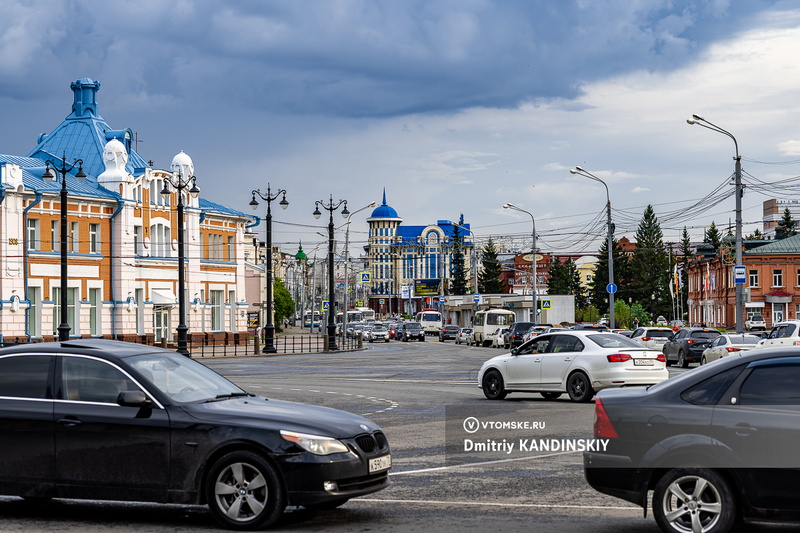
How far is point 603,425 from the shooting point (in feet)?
28.3

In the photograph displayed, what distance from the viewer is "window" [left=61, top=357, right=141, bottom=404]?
930 cm

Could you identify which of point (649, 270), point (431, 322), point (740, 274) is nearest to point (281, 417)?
point (740, 274)

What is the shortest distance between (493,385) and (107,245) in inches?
1853

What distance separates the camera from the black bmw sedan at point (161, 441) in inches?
345

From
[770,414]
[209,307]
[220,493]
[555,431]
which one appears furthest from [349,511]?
[209,307]

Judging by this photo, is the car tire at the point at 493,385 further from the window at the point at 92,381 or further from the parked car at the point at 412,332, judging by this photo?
the parked car at the point at 412,332

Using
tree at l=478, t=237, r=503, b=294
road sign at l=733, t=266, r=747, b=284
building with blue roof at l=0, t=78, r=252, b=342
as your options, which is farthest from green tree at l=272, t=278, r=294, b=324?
road sign at l=733, t=266, r=747, b=284

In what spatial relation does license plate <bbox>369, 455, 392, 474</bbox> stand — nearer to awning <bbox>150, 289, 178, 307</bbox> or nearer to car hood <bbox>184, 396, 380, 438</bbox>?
car hood <bbox>184, 396, 380, 438</bbox>

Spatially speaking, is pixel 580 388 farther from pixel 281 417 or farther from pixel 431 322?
pixel 431 322

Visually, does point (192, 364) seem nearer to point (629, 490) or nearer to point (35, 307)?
point (629, 490)

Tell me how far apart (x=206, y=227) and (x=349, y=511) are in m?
65.8

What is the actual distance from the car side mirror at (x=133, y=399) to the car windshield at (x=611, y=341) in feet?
46.5

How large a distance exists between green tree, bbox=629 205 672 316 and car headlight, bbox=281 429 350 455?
13311cm

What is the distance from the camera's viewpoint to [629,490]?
27.4 ft
